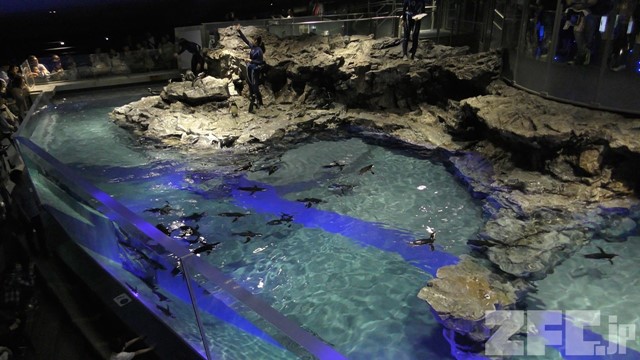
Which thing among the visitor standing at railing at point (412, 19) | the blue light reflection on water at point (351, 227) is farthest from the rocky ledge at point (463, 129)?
the blue light reflection on water at point (351, 227)

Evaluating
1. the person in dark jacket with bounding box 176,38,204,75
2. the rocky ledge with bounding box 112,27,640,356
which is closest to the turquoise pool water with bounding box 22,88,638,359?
the rocky ledge with bounding box 112,27,640,356

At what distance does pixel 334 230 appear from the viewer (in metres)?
7.57

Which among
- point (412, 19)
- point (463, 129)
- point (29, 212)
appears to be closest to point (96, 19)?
point (412, 19)

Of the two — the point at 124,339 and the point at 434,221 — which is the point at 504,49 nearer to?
the point at 434,221

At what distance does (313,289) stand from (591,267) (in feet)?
12.9

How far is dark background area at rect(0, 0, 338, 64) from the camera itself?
16.5 meters

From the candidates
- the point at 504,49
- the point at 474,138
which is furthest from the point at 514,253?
the point at 504,49

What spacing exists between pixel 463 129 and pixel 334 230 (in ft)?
→ 15.6

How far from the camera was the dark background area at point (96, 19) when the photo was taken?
1652 cm

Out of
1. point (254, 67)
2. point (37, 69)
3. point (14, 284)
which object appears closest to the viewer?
point (14, 284)

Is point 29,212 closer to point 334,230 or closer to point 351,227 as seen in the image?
point 334,230

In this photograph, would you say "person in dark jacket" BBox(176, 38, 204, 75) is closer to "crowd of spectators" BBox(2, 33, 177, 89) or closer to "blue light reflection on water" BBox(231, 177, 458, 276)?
"crowd of spectators" BBox(2, 33, 177, 89)

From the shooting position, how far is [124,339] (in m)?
3.68

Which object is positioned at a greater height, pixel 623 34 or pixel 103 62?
pixel 623 34
